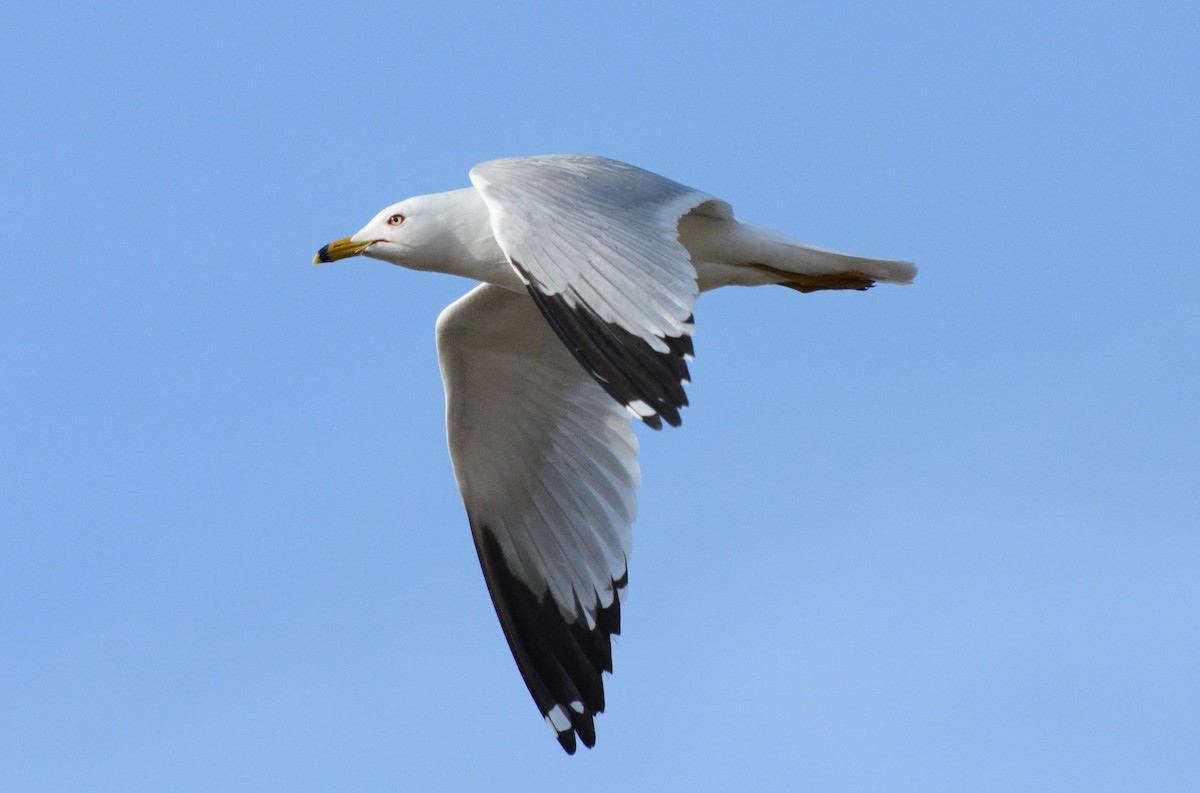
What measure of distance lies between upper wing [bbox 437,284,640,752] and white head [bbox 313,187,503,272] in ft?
2.43

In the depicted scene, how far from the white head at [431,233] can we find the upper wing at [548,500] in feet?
2.43

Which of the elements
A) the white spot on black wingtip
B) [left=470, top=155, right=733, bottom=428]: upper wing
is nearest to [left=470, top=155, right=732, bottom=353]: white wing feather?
[left=470, top=155, right=733, bottom=428]: upper wing

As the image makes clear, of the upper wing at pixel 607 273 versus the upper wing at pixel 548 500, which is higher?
the upper wing at pixel 607 273

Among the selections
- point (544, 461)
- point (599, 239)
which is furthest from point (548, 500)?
point (599, 239)

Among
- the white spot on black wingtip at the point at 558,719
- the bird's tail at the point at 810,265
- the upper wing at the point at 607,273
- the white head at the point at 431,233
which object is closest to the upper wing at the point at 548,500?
the white spot on black wingtip at the point at 558,719

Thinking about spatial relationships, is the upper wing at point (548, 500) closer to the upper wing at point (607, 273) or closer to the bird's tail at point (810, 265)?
the bird's tail at point (810, 265)

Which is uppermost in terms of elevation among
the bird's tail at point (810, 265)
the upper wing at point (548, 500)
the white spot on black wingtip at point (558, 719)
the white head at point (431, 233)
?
the white head at point (431, 233)

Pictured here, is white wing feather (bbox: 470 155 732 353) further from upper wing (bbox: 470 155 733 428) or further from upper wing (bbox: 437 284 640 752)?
upper wing (bbox: 437 284 640 752)

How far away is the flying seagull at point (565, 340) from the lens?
18.2 ft

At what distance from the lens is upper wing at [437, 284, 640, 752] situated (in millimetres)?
7863

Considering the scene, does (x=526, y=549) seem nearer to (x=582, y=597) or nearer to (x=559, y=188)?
(x=582, y=597)

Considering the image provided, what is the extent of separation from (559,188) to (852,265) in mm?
1525

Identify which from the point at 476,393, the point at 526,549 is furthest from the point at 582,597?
the point at 476,393

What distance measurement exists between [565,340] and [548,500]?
2652mm
